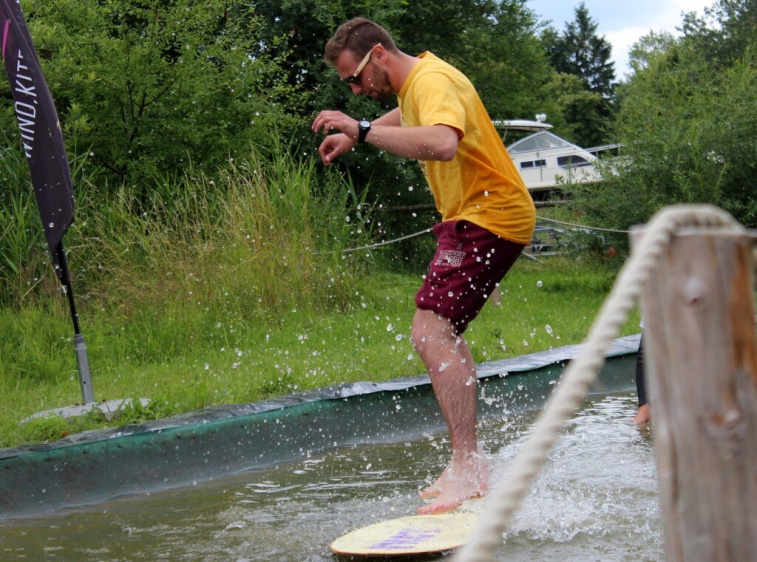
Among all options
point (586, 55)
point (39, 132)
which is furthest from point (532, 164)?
point (586, 55)

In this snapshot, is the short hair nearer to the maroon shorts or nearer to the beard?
the beard

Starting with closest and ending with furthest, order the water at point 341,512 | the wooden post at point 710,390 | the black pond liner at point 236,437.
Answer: the wooden post at point 710,390 < the water at point 341,512 < the black pond liner at point 236,437

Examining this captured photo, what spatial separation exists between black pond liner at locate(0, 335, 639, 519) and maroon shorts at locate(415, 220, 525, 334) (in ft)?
5.39

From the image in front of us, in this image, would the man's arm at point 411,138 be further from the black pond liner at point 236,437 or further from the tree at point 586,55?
the tree at point 586,55

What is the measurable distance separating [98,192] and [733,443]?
27.7ft

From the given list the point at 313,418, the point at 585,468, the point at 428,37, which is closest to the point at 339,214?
the point at 313,418

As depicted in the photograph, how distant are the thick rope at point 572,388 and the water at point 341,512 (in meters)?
1.94

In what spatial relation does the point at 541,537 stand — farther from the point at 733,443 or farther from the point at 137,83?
the point at 137,83

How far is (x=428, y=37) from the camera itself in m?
19.5

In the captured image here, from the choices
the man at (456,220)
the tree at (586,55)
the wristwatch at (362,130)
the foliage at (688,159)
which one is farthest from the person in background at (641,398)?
the tree at (586,55)

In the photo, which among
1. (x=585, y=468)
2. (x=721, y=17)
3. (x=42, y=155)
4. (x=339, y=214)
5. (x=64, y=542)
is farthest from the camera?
(x=721, y=17)

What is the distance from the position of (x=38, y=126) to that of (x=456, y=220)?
8.52 feet

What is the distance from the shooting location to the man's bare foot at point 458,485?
3.80 meters

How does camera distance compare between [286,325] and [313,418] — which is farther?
[286,325]
